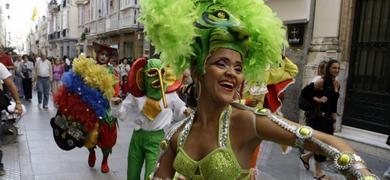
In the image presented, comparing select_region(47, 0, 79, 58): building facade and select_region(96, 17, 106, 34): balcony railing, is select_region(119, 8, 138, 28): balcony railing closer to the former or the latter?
select_region(96, 17, 106, 34): balcony railing

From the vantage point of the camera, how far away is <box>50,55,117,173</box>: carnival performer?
536 cm

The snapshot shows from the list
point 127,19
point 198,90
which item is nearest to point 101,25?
point 127,19

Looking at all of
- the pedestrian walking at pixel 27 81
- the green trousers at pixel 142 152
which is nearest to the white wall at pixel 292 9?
the green trousers at pixel 142 152

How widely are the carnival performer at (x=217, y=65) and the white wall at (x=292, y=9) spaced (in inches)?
316

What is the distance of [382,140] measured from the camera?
7.58 meters

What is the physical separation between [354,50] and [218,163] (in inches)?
293

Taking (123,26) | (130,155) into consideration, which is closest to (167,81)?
(130,155)

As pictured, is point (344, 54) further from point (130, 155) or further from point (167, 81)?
point (130, 155)

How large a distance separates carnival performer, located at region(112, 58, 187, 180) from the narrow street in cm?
139

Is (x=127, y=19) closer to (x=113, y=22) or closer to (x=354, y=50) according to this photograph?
(x=113, y=22)

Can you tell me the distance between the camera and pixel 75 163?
20.0 ft

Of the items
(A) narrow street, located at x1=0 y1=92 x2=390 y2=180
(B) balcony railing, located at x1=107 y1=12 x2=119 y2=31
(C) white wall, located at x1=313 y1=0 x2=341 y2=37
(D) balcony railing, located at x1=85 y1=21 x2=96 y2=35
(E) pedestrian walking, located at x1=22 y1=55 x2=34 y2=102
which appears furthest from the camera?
(D) balcony railing, located at x1=85 y1=21 x2=96 y2=35

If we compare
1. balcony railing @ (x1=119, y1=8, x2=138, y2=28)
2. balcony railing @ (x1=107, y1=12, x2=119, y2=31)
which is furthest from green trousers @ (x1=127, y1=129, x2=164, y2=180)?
balcony railing @ (x1=107, y1=12, x2=119, y2=31)

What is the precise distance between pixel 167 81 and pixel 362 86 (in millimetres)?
5430
